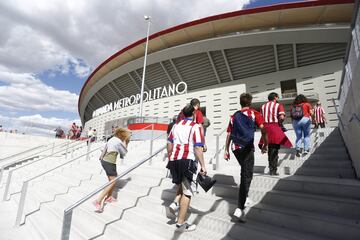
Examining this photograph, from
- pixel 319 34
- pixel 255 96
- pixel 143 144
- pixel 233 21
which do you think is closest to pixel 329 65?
pixel 319 34

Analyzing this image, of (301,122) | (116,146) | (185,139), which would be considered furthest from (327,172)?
(116,146)

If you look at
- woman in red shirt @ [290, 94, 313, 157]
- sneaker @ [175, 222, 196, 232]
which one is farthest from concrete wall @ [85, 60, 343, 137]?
sneaker @ [175, 222, 196, 232]

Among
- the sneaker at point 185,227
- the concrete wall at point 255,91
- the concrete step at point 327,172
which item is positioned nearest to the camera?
the sneaker at point 185,227

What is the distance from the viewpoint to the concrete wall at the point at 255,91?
638 inches

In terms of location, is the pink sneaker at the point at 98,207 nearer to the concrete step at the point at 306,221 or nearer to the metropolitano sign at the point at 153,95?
the concrete step at the point at 306,221

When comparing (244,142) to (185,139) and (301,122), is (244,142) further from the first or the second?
(301,122)

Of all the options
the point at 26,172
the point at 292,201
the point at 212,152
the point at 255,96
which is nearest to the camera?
the point at 292,201

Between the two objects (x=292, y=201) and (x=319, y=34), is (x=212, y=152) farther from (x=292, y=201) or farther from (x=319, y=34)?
(x=319, y=34)

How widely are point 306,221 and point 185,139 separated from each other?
5.65 feet

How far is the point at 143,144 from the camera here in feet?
37.3

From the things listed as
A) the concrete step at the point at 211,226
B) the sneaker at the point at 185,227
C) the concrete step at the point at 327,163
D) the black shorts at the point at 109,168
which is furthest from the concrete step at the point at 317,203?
the black shorts at the point at 109,168

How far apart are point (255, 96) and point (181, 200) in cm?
1762

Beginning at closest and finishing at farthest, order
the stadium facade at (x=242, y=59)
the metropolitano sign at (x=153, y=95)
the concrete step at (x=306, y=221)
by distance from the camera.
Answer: the concrete step at (x=306, y=221)
the stadium facade at (x=242, y=59)
the metropolitano sign at (x=153, y=95)

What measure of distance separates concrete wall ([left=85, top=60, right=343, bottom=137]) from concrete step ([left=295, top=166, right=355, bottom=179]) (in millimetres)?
13626
